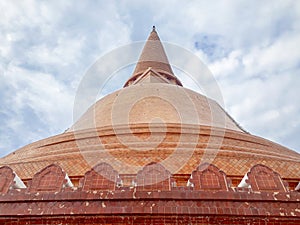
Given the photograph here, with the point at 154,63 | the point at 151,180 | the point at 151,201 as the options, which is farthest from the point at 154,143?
the point at 154,63

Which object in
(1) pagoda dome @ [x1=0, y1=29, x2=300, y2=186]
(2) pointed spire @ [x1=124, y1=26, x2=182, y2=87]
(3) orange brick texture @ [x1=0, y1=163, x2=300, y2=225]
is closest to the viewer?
(3) orange brick texture @ [x1=0, y1=163, x2=300, y2=225]

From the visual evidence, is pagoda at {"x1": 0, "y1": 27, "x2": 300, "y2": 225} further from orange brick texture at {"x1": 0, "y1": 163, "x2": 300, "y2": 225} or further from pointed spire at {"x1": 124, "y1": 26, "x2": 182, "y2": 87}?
pointed spire at {"x1": 124, "y1": 26, "x2": 182, "y2": 87}

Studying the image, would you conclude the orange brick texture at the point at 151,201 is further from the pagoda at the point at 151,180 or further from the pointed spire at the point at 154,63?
the pointed spire at the point at 154,63

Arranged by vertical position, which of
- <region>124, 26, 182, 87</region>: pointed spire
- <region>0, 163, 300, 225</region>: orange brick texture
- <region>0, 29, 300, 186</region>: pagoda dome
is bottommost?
<region>0, 163, 300, 225</region>: orange brick texture

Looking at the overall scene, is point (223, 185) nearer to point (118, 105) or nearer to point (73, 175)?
point (73, 175)

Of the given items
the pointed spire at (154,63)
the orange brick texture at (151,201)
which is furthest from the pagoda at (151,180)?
the pointed spire at (154,63)

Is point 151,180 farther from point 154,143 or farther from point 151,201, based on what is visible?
point 154,143

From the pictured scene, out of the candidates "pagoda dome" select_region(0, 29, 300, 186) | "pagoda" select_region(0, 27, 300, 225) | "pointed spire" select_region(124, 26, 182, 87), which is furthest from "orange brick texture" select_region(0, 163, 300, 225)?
"pointed spire" select_region(124, 26, 182, 87)

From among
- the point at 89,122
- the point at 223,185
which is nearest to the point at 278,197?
the point at 223,185
